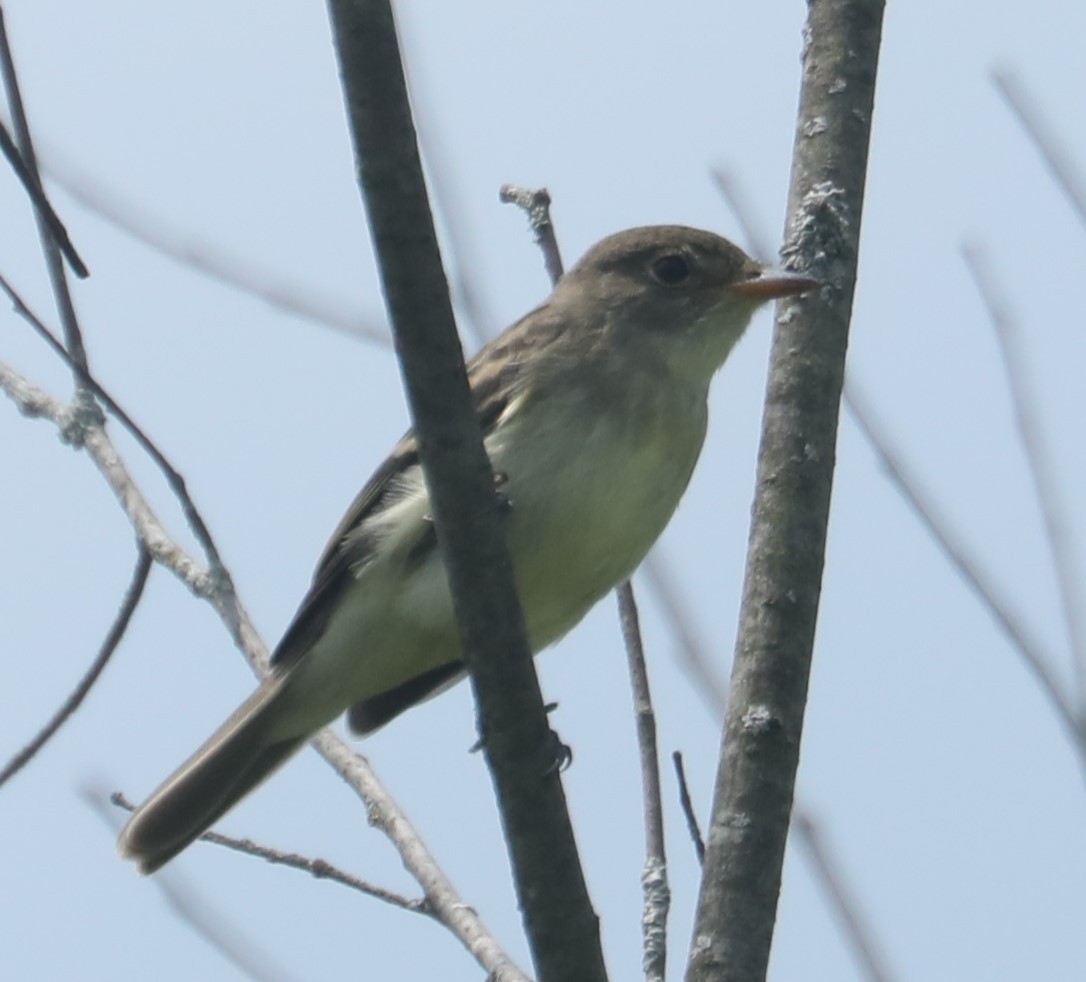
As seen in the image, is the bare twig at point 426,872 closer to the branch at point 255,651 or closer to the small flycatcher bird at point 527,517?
the branch at point 255,651

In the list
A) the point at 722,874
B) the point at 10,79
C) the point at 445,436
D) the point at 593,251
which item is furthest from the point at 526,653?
the point at 593,251

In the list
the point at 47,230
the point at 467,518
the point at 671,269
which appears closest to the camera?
the point at 467,518

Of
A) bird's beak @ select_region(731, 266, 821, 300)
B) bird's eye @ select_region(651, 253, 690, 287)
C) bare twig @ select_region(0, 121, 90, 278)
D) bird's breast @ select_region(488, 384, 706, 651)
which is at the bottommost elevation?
bare twig @ select_region(0, 121, 90, 278)

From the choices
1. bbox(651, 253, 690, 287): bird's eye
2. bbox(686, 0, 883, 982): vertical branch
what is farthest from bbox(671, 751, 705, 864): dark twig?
bbox(651, 253, 690, 287): bird's eye

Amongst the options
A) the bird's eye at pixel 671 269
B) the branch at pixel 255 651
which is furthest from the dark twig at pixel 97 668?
the bird's eye at pixel 671 269

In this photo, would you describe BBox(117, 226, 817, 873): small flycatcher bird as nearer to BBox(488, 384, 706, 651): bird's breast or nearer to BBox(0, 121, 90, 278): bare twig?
BBox(488, 384, 706, 651): bird's breast

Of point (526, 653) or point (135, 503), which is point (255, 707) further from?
point (526, 653)

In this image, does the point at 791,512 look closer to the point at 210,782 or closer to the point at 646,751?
the point at 646,751

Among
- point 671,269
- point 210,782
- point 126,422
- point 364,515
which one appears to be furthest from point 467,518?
point 671,269
